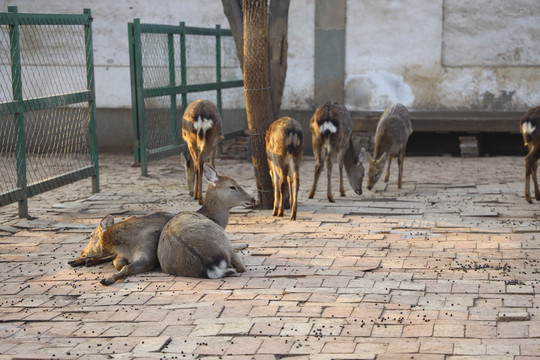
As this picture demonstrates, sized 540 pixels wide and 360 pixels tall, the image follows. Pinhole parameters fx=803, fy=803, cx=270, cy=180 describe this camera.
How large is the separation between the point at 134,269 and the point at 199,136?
4.52 metres

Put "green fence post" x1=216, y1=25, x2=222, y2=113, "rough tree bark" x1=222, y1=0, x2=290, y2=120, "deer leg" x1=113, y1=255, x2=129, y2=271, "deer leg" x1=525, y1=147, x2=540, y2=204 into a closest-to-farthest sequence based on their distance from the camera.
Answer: "deer leg" x1=113, y1=255, x2=129, y2=271, "deer leg" x1=525, y1=147, x2=540, y2=204, "rough tree bark" x1=222, y1=0, x2=290, y2=120, "green fence post" x1=216, y1=25, x2=222, y2=113

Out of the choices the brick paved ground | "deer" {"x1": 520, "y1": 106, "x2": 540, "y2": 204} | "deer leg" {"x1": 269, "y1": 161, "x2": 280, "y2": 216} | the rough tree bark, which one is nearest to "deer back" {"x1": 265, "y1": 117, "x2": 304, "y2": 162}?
"deer leg" {"x1": 269, "y1": 161, "x2": 280, "y2": 216}

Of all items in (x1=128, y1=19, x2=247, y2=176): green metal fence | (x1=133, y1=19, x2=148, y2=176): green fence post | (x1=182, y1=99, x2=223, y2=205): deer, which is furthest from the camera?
(x1=128, y1=19, x2=247, y2=176): green metal fence

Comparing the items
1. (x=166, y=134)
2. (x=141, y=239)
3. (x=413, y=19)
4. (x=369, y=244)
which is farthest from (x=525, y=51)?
(x=141, y=239)

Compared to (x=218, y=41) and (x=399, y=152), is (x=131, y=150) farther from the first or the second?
(x=399, y=152)

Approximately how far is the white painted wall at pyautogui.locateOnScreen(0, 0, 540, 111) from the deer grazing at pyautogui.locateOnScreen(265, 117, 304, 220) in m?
6.59

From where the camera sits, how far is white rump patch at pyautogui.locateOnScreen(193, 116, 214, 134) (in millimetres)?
11805

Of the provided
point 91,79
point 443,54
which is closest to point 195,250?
point 91,79

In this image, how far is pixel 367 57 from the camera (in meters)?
16.9

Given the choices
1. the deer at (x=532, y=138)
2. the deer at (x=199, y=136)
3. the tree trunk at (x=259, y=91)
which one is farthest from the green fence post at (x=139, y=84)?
the deer at (x=532, y=138)

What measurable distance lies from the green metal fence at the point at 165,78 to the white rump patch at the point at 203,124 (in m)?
1.90

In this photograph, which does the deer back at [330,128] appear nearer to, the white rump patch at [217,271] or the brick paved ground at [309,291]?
the brick paved ground at [309,291]

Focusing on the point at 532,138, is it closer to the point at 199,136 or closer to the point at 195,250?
the point at 199,136

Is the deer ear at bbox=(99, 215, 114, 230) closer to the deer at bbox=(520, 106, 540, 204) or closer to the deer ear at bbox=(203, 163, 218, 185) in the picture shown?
the deer ear at bbox=(203, 163, 218, 185)
